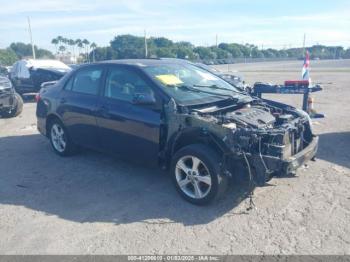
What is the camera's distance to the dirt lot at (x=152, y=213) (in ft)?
11.1

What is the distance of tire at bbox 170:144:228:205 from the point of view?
3936mm

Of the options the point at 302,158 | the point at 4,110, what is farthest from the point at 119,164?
the point at 4,110

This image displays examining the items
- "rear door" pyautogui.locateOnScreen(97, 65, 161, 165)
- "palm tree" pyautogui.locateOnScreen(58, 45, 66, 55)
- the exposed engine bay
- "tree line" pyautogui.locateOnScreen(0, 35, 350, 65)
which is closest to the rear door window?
"rear door" pyautogui.locateOnScreen(97, 65, 161, 165)

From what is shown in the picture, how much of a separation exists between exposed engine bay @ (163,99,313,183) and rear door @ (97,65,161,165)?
1.15 feet

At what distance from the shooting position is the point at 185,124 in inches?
164

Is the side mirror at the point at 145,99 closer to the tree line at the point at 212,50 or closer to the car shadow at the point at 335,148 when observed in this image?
the car shadow at the point at 335,148

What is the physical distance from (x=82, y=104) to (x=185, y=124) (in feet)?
6.97

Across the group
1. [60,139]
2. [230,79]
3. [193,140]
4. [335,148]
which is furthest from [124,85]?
[230,79]

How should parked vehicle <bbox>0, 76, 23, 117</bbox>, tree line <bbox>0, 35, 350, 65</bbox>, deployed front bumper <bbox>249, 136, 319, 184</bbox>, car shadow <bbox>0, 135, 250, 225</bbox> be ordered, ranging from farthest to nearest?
tree line <bbox>0, 35, 350, 65</bbox>, parked vehicle <bbox>0, 76, 23, 117</bbox>, car shadow <bbox>0, 135, 250, 225</bbox>, deployed front bumper <bbox>249, 136, 319, 184</bbox>

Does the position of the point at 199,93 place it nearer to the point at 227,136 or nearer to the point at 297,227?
the point at 227,136

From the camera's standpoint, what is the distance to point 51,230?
3.72m

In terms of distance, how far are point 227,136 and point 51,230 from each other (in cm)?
220

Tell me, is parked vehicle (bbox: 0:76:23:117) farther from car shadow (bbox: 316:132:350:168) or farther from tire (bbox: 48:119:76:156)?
car shadow (bbox: 316:132:350:168)

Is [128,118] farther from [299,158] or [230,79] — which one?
[230,79]
